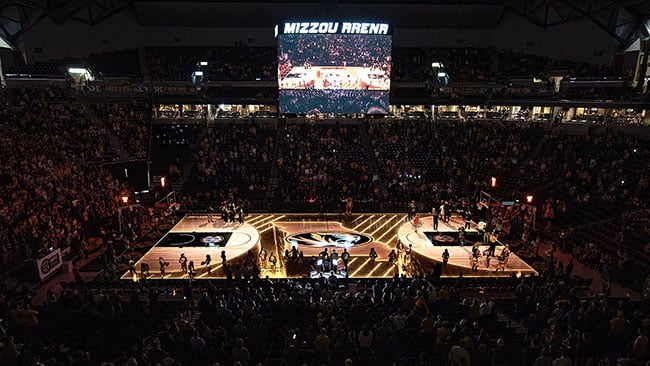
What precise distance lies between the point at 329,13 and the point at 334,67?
10.4m

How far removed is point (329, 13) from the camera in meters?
40.4

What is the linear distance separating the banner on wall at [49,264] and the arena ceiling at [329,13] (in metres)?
27.2

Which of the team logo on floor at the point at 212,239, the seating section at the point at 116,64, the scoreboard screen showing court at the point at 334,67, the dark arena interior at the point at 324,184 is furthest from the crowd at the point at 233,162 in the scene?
the seating section at the point at 116,64

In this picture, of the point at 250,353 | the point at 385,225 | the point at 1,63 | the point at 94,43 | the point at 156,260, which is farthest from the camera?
the point at 94,43

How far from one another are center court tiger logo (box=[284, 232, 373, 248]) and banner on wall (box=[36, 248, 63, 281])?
10.8m

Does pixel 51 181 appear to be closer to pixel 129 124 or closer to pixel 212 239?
pixel 212 239

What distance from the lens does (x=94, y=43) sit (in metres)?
44.8

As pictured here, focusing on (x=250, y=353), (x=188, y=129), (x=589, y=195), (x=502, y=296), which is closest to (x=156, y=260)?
(x=250, y=353)

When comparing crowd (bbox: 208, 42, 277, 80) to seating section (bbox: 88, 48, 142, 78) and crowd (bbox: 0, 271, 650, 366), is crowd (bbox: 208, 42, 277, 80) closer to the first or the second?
seating section (bbox: 88, 48, 142, 78)

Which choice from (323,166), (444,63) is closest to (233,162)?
(323,166)

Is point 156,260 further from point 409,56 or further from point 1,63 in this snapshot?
point 409,56

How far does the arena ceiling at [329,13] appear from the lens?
38.6 m

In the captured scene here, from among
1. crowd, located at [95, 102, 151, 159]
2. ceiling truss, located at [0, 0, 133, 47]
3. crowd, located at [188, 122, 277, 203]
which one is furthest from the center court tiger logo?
ceiling truss, located at [0, 0, 133, 47]

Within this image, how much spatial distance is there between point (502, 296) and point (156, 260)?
1547cm
